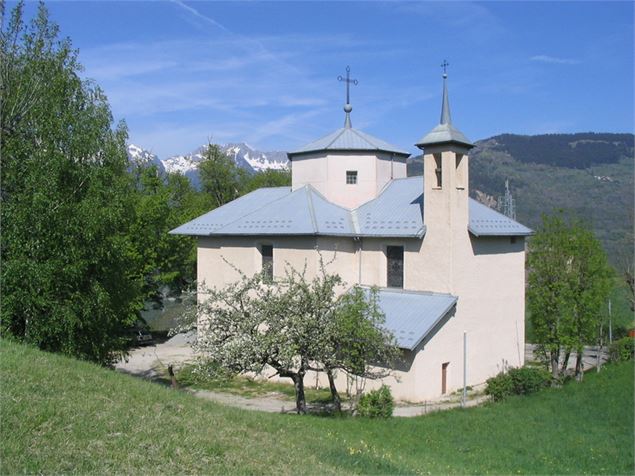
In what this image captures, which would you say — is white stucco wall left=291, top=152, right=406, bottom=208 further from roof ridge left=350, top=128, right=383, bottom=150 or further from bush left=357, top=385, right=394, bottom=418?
bush left=357, top=385, right=394, bottom=418

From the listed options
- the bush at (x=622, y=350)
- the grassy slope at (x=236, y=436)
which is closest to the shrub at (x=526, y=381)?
the grassy slope at (x=236, y=436)

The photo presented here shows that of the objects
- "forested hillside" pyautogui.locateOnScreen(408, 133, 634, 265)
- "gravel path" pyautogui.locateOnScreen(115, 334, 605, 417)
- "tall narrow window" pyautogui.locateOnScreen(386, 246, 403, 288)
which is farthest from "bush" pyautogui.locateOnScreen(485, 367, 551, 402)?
"forested hillside" pyautogui.locateOnScreen(408, 133, 634, 265)

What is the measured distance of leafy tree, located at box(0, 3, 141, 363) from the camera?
52.1 feet

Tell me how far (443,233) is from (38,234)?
12867 millimetres

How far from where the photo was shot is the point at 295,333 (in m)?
15.5

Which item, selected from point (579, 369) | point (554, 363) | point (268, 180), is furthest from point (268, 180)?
point (554, 363)

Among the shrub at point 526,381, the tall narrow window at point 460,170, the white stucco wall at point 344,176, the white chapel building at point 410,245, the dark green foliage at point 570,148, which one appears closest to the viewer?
the shrub at point 526,381

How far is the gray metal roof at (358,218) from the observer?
74.5 feet

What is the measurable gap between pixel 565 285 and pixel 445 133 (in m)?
6.74

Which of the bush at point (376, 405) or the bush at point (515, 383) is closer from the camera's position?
the bush at point (376, 405)

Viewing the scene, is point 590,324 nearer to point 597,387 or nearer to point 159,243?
point 597,387

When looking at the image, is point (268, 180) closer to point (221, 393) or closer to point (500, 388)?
point (221, 393)

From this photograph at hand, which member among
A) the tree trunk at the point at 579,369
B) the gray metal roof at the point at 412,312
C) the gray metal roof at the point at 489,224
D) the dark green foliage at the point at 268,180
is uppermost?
the dark green foliage at the point at 268,180

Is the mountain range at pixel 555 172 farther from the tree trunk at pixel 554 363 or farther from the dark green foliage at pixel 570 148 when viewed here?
the tree trunk at pixel 554 363
